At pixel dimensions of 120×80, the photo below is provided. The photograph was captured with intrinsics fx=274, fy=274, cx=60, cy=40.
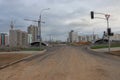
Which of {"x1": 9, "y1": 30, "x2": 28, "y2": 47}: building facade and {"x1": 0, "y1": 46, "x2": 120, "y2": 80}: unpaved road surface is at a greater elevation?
{"x1": 9, "y1": 30, "x2": 28, "y2": 47}: building facade

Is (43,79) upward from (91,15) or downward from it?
downward

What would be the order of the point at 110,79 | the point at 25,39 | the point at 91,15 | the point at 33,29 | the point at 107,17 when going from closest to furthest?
the point at 110,79, the point at 91,15, the point at 107,17, the point at 25,39, the point at 33,29

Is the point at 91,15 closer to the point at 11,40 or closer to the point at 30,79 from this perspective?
the point at 30,79

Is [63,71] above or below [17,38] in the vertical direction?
below

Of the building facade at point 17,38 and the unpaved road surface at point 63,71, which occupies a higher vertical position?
the building facade at point 17,38

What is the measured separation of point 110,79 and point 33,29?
505ft

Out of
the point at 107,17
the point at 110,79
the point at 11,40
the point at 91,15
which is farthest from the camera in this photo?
the point at 11,40

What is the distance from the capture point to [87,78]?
1357cm

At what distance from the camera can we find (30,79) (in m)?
13.4

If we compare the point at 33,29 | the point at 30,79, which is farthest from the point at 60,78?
the point at 33,29

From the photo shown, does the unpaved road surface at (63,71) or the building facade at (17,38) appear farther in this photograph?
the building facade at (17,38)

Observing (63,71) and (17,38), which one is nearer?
(63,71)

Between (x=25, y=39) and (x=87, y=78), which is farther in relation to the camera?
(x=25, y=39)

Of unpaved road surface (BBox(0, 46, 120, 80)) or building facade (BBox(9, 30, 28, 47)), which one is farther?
building facade (BBox(9, 30, 28, 47))
